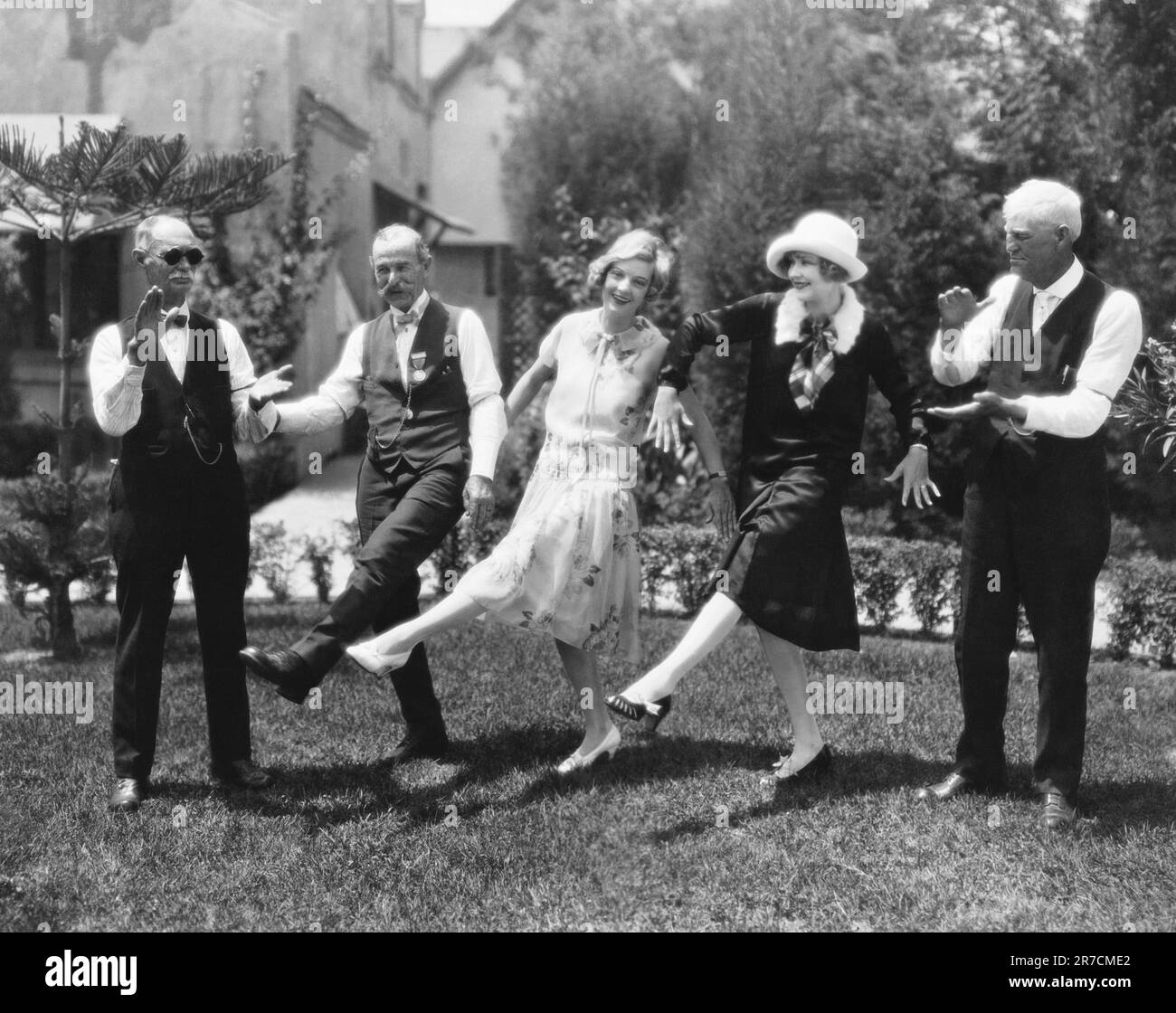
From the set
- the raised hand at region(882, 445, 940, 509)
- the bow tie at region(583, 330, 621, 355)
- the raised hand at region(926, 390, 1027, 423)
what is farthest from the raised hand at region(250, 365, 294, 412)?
the raised hand at region(926, 390, 1027, 423)

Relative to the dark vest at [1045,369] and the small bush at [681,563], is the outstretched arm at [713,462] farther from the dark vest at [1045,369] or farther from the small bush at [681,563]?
the small bush at [681,563]

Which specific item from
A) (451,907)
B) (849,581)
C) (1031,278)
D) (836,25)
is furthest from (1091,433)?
(836,25)

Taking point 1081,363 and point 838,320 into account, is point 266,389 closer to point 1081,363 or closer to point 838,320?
point 838,320

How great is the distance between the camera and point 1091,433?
5.04 metres

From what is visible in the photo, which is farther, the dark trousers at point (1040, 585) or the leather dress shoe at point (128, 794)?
the leather dress shoe at point (128, 794)

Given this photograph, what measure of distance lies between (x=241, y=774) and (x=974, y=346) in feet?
10.8

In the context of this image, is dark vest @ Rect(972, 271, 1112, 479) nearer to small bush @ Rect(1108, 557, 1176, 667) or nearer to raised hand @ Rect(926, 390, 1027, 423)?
raised hand @ Rect(926, 390, 1027, 423)

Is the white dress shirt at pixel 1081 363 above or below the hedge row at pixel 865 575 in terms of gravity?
above

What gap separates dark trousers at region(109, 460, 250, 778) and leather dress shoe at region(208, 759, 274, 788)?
0.95ft

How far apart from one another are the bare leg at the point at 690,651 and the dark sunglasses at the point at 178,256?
7.28 feet

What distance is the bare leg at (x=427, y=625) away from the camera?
5191 millimetres

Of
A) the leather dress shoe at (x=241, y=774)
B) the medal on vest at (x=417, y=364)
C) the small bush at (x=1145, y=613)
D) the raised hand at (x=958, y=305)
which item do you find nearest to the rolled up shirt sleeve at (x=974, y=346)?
the raised hand at (x=958, y=305)

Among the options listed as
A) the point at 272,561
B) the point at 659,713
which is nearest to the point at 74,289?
the point at 272,561

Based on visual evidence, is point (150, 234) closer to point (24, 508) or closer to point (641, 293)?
point (641, 293)
